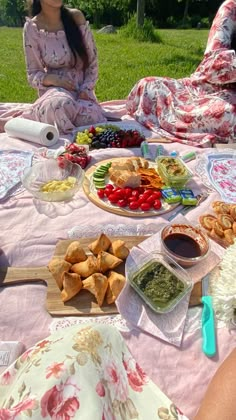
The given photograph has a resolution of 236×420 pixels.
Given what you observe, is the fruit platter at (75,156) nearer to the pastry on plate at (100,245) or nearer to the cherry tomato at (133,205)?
the cherry tomato at (133,205)

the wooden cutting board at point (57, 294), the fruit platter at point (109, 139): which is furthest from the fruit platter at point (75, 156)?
the wooden cutting board at point (57, 294)

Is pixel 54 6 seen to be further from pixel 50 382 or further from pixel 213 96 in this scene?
pixel 50 382

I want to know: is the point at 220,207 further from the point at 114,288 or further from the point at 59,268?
the point at 59,268

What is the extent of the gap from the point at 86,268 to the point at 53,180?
741 millimetres

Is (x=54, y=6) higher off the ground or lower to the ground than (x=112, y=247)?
higher

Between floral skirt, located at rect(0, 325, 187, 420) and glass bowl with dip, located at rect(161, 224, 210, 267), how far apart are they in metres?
0.52

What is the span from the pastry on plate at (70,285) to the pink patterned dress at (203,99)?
5.16 feet

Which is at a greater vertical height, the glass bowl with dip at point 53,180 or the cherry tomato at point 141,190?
the glass bowl with dip at point 53,180

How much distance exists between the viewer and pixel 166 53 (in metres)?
6.20

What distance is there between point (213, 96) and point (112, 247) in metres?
1.74

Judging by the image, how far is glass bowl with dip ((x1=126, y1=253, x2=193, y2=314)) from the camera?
1.22 m

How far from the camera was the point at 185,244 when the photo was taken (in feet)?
4.65

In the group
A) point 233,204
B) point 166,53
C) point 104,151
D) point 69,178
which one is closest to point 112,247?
point 69,178

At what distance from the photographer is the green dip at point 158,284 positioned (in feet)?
4.01
